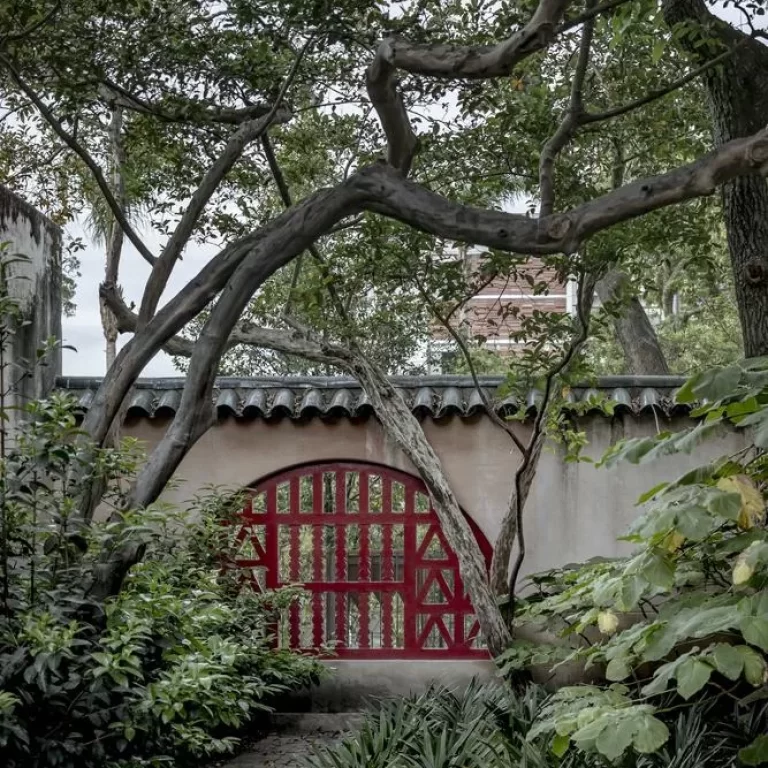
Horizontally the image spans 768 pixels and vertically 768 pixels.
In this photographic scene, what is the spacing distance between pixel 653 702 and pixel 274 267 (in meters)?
3.33

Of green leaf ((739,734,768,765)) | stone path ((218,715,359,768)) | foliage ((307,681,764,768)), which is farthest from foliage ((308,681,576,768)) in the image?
green leaf ((739,734,768,765))

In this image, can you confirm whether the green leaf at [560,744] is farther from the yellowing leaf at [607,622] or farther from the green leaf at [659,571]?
the green leaf at [659,571]

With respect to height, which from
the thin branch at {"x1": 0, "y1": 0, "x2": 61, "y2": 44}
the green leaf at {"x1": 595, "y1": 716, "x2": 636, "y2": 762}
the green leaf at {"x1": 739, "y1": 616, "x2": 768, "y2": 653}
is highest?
the thin branch at {"x1": 0, "y1": 0, "x2": 61, "y2": 44}

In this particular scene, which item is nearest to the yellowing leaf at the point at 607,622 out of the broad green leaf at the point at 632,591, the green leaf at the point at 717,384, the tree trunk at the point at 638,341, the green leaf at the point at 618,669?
the green leaf at the point at 618,669

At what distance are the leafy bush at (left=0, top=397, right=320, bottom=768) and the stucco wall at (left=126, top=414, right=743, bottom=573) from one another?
11.4ft

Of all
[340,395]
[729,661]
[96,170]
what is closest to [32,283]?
[96,170]

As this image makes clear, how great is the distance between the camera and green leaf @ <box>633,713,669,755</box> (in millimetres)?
3432

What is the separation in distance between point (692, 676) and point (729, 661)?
0.12 m

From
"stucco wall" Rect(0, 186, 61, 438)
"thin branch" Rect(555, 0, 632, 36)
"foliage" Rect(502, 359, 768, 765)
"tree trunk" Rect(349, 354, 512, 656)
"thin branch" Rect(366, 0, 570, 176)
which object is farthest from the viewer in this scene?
"tree trunk" Rect(349, 354, 512, 656)

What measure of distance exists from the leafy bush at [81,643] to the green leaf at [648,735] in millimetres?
1431

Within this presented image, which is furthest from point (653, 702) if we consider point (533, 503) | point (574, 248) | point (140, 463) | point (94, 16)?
point (94, 16)

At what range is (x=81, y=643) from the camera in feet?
11.9

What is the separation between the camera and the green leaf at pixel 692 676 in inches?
127

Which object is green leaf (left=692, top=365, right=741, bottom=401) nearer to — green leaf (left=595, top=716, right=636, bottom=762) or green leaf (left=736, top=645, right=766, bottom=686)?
green leaf (left=736, top=645, right=766, bottom=686)
